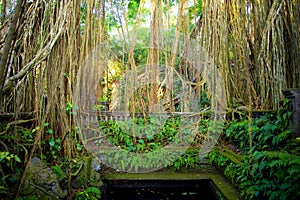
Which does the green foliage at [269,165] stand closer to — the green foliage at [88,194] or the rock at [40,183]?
the green foliage at [88,194]

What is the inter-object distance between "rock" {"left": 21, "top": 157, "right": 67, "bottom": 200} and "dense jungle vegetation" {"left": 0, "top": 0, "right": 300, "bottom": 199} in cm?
1

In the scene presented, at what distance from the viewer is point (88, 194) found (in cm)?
276

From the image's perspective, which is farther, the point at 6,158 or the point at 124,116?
the point at 124,116

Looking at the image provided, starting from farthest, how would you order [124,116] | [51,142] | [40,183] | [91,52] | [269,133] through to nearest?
[124,116] → [51,142] → [269,133] → [91,52] → [40,183]

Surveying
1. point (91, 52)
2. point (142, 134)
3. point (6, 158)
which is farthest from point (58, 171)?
point (142, 134)

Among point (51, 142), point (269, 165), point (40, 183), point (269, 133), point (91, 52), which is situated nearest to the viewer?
point (269, 165)

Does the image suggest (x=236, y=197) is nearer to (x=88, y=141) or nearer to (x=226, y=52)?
(x=226, y=52)

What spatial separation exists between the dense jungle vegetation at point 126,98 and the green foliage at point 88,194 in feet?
0.03

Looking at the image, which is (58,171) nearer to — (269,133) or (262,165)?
(262,165)

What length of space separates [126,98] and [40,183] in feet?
5.65

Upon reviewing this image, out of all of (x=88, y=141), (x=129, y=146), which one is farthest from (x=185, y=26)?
(x=88, y=141)

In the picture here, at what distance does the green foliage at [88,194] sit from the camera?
105 inches

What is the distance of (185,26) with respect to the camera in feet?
14.5

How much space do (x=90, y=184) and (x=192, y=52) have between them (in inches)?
134
